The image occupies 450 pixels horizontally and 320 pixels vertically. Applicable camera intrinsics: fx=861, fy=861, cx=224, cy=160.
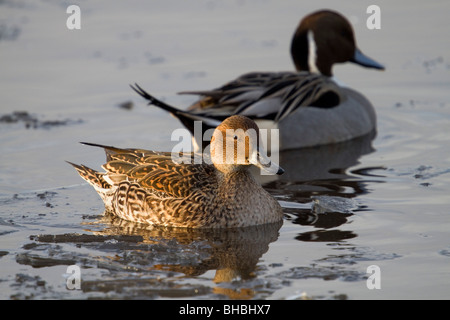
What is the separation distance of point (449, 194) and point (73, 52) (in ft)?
22.8

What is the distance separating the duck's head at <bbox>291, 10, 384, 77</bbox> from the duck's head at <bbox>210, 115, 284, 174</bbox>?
14.1ft

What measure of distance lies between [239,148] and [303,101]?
11.3ft

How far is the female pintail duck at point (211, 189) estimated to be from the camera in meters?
7.36

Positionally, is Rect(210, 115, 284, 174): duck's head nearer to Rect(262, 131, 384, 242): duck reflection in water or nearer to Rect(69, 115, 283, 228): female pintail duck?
Rect(69, 115, 283, 228): female pintail duck

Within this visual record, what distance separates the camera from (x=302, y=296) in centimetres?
582

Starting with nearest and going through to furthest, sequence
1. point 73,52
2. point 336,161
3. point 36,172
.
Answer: point 36,172 → point 336,161 → point 73,52

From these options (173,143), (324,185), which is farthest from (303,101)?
(324,185)

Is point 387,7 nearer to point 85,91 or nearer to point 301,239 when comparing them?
point 85,91

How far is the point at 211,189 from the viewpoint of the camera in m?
7.52

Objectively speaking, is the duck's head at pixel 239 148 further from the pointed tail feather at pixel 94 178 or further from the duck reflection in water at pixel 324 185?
the pointed tail feather at pixel 94 178

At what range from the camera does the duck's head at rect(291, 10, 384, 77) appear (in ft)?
37.5

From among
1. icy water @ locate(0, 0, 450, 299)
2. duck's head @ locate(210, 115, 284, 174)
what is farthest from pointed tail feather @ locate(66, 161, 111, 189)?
duck's head @ locate(210, 115, 284, 174)
